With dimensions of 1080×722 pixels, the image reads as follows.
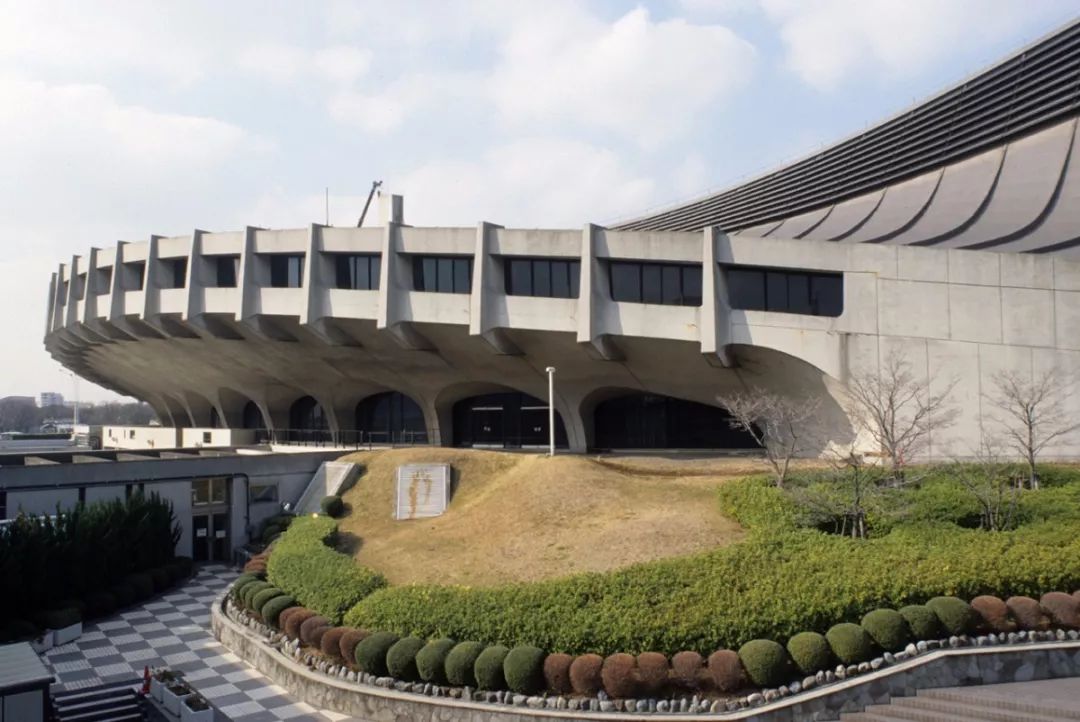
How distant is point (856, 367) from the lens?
26531 millimetres

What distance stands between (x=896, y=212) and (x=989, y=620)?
25390 millimetres

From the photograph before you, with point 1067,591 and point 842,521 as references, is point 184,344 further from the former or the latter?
point 1067,591

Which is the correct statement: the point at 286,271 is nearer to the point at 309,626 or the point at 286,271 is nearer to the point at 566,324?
the point at 566,324

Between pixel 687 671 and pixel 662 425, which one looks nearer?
pixel 687 671

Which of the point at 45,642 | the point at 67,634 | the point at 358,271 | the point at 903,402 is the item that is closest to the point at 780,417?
the point at 903,402

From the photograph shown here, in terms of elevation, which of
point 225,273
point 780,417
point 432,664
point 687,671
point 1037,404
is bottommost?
point 432,664

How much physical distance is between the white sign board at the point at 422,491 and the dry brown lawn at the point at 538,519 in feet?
1.36

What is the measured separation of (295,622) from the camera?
17.7 metres

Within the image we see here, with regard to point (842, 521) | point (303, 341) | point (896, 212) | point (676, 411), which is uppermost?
point (896, 212)

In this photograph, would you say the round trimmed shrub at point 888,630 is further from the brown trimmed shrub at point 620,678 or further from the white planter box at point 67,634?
the white planter box at point 67,634

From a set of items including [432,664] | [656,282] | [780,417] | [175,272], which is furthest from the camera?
[175,272]

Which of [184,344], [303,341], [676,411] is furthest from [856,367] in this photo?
[184,344]

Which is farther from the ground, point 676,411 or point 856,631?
point 676,411

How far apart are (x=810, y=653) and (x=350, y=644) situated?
8932mm
